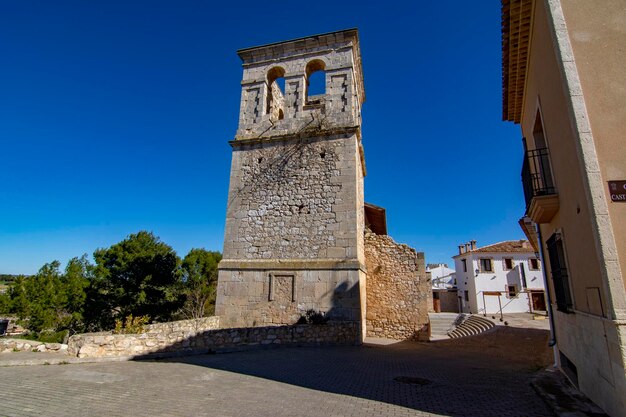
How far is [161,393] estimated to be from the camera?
180 inches

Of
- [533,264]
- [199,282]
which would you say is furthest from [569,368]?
[533,264]

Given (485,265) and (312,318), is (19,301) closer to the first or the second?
(312,318)

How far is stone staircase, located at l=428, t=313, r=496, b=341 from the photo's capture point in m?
17.7

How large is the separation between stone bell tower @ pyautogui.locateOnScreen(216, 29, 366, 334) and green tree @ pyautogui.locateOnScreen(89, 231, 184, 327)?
10.9m

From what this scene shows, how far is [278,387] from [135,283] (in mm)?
17265

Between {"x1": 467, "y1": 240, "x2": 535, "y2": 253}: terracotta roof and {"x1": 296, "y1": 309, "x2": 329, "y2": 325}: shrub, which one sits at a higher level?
{"x1": 467, "y1": 240, "x2": 535, "y2": 253}: terracotta roof

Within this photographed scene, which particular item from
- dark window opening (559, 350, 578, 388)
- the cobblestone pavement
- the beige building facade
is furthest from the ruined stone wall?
the beige building facade

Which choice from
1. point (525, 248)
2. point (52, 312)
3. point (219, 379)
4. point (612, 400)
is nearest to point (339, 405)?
point (219, 379)

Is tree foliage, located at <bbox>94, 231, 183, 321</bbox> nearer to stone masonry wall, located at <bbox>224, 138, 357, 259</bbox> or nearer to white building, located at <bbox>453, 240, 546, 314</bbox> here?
stone masonry wall, located at <bbox>224, 138, 357, 259</bbox>

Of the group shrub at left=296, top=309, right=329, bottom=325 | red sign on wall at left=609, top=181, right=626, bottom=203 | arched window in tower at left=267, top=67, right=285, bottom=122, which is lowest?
shrub at left=296, top=309, right=329, bottom=325

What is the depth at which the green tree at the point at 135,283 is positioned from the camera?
61.3 feet

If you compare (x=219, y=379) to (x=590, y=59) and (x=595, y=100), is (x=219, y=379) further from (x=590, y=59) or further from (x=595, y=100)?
(x=590, y=59)

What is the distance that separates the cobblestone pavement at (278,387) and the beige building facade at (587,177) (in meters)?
1.12

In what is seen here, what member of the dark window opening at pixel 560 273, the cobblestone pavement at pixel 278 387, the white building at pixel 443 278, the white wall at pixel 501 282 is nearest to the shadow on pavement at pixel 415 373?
the cobblestone pavement at pixel 278 387
